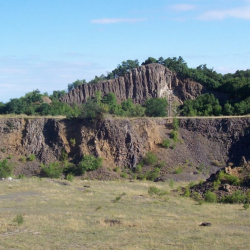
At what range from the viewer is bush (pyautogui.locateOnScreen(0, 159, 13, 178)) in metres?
42.1

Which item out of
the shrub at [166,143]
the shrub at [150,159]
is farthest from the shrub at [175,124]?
the shrub at [150,159]

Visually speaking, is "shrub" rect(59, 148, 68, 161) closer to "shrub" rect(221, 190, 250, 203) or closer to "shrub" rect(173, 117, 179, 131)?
"shrub" rect(173, 117, 179, 131)

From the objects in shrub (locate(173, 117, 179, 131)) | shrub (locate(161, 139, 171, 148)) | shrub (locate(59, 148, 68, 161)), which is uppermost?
shrub (locate(173, 117, 179, 131))

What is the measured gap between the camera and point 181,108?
2675 inches

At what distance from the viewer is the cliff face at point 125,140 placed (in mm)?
45969

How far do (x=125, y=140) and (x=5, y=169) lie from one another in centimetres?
1137

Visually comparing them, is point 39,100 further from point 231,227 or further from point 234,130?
point 231,227

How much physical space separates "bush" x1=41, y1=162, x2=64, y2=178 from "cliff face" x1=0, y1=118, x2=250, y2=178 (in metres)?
1.05

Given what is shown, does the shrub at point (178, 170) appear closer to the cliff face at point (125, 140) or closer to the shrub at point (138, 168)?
the cliff face at point (125, 140)

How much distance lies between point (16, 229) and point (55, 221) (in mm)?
2140

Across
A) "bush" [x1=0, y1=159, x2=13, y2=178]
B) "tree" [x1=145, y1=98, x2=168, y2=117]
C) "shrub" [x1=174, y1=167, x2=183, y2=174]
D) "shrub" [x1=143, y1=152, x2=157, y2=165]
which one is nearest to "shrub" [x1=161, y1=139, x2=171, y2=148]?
"shrub" [x1=143, y1=152, x2=157, y2=165]

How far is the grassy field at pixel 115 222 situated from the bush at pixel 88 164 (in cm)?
1097

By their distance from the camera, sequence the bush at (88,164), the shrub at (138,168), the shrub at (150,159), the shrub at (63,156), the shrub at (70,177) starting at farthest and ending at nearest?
the shrub at (63,156) → the shrub at (150,159) → the shrub at (138,168) → the bush at (88,164) → the shrub at (70,177)

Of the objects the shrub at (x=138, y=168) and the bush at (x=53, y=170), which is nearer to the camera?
the bush at (x=53, y=170)
